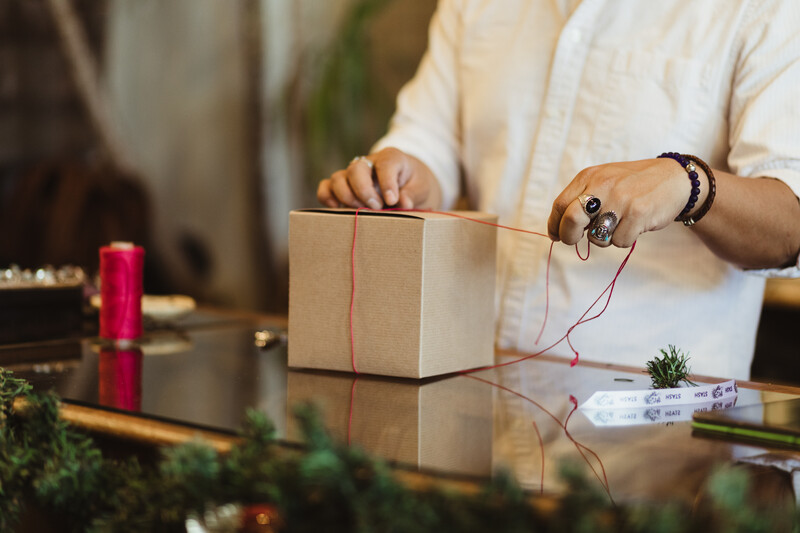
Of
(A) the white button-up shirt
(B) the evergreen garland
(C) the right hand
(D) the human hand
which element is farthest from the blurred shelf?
(B) the evergreen garland

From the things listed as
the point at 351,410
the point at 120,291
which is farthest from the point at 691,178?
the point at 120,291

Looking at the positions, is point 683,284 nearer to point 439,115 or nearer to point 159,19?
point 439,115

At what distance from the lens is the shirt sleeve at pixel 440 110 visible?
146 centimetres

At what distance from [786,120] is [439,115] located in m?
0.64

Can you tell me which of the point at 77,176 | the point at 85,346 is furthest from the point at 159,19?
the point at 85,346

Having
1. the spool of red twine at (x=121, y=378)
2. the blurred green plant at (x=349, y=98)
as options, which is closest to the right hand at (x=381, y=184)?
the spool of red twine at (x=121, y=378)

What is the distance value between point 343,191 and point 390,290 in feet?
0.83

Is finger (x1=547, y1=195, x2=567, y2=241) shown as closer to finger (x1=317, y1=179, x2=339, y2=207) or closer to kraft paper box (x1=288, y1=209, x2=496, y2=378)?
kraft paper box (x1=288, y1=209, x2=496, y2=378)

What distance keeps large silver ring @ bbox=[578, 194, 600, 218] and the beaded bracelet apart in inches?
6.4

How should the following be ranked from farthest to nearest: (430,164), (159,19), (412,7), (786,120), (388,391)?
1. (159,19)
2. (412,7)
3. (430,164)
4. (786,120)
5. (388,391)

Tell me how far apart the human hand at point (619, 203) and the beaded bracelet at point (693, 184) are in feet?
0.14

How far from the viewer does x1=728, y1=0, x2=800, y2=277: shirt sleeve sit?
104 centimetres

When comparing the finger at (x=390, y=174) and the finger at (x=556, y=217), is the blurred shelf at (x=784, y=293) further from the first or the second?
the finger at (x=556, y=217)

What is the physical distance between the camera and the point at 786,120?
1.05 meters
